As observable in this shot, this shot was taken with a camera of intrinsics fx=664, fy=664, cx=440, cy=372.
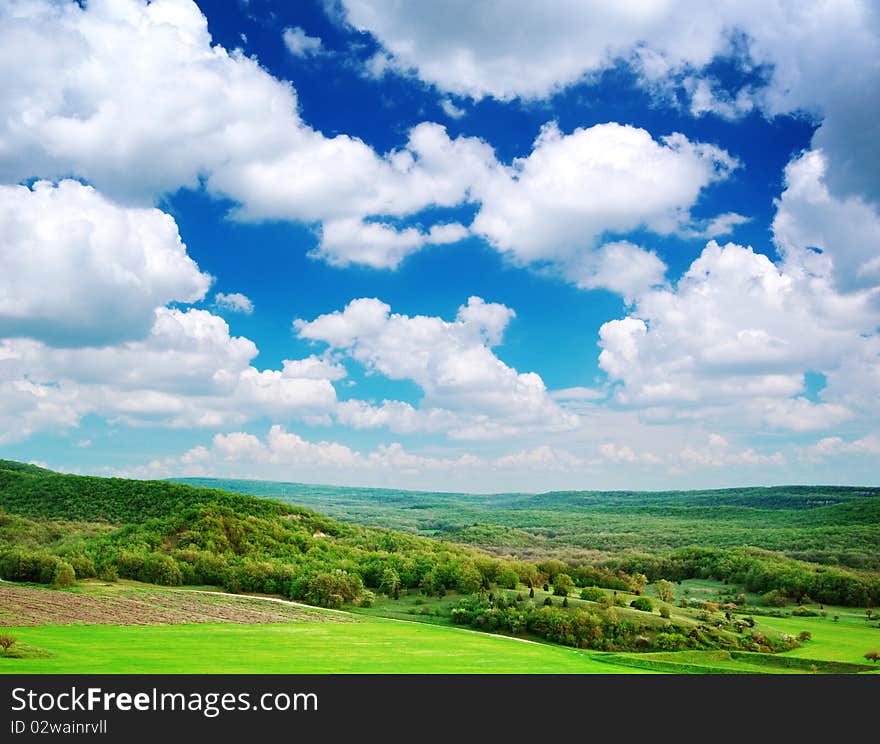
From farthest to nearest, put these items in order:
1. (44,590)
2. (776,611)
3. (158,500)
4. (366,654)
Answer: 1. (158,500)
2. (776,611)
3. (44,590)
4. (366,654)

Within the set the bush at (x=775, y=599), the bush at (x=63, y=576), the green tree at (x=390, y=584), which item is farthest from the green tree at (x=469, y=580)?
the bush at (x=63, y=576)

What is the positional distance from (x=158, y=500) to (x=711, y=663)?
412 feet

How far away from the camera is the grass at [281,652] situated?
38.1 meters

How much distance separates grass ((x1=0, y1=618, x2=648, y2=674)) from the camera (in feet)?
125

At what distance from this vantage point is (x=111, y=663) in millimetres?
37594

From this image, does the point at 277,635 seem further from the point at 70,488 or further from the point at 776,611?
the point at 70,488

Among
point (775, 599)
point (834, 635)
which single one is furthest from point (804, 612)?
point (834, 635)

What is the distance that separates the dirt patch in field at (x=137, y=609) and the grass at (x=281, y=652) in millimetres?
3544

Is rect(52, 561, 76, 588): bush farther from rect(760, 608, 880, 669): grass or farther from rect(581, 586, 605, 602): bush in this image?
rect(760, 608, 880, 669): grass

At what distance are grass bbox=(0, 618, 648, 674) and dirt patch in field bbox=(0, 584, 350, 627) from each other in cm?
354

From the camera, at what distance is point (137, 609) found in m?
62.2

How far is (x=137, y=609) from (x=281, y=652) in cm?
2372

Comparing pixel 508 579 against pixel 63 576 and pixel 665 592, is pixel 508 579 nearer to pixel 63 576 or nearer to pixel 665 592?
pixel 665 592
